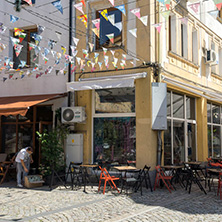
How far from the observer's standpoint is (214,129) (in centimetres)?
1519

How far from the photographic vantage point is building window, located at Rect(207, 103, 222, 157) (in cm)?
1456

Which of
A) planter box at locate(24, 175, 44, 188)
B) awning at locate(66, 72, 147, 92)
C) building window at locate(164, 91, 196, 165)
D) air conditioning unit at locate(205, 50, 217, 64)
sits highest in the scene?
air conditioning unit at locate(205, 50, 217, 64)

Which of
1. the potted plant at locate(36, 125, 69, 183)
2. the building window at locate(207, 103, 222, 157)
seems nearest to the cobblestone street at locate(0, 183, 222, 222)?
the potted plant at locate(36, 125, 69, 183)

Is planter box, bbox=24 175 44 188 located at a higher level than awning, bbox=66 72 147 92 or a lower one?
lower

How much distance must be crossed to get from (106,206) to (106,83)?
419 centimetres

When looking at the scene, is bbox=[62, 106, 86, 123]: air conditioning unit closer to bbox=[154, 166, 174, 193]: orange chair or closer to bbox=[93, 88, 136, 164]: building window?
bbox=[93, 88, 136, 164]: building window

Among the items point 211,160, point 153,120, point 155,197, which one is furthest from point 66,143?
point 211,160

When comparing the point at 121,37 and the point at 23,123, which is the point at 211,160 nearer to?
the point at 121,37

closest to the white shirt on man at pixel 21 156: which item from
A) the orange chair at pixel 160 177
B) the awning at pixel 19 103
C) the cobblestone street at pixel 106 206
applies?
the cobblestone street at pixel 106 206

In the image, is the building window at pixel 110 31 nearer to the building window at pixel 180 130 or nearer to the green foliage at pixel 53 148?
the building window at pixel 180 130

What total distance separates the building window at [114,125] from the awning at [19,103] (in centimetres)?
155

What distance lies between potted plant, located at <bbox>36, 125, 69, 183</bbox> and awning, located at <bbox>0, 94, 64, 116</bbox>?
95 centimetres

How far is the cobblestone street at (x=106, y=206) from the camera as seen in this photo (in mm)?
A: 6375

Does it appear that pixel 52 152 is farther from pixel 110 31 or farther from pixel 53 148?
pixel 110 31
